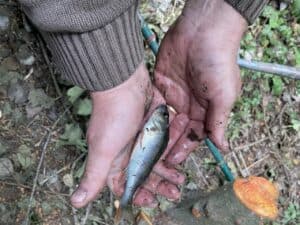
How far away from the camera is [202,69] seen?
2029mm

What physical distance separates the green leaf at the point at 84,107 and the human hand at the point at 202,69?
0.40 metres

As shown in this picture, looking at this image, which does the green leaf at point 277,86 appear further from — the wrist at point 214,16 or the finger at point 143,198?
the finger at point 143,198

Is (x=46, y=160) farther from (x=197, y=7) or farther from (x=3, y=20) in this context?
(x=197, y=7)

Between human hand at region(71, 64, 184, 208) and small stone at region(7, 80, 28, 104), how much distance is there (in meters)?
0.65

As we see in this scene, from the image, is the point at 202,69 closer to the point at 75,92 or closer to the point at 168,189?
the point at 168,189

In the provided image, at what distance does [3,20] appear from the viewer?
8.34ft

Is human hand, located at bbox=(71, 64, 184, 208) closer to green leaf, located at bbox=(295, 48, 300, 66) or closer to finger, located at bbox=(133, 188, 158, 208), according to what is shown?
finger, located at bbox=(133, 188, 158, 208)

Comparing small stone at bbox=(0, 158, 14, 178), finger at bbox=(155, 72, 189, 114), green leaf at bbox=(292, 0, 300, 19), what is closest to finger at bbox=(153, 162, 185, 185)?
finger at bbox=(155, 72, 189, 114)

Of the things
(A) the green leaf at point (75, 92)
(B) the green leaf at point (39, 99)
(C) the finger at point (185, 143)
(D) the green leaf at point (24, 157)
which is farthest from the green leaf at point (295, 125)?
(D) the green leaf at point (24, 157)

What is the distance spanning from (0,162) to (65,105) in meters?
0.40

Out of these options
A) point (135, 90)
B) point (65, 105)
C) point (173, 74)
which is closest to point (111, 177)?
point (135, 90)

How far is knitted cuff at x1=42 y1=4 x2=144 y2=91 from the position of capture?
1.75m

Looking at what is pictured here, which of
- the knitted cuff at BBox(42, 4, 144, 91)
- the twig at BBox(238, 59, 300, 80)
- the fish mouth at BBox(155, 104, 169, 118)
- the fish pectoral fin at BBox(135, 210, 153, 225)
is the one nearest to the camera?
the knitted cuff at BBox(42, 4, 144, 91)

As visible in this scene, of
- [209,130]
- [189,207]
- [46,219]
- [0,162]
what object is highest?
[209,130]
